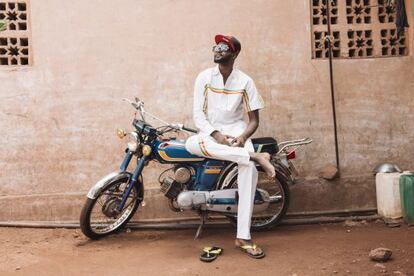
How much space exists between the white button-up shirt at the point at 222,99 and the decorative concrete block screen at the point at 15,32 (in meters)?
2.19

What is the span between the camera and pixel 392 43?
19.2 ft

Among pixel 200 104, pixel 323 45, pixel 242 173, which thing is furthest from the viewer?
pixel 323 45

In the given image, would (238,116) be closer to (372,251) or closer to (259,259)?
(259,259)

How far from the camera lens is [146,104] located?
5.54 metres

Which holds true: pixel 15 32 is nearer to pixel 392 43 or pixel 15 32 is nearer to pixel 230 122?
pixel 230 122

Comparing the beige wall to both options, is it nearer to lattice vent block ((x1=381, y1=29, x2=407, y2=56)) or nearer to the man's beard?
lattice vent block ((x1=381, y1=29, x2=407, y2=56))

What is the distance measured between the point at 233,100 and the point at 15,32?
8.94 ft

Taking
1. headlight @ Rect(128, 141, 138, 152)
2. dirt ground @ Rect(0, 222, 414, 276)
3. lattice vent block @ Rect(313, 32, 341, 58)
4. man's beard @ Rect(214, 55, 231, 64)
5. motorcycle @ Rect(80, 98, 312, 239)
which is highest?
lattice vent block @ Rect(313, 32, 341, 58)

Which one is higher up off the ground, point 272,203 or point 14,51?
point 14,51

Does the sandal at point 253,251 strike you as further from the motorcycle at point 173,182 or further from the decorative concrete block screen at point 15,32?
the decorative concrete block screen at point 15,32

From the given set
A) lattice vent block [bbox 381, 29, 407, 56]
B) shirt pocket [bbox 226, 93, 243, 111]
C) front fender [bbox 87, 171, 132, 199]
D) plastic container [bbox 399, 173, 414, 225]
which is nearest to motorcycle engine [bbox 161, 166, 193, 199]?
front fender [bbox 87, 171, 132, 199]

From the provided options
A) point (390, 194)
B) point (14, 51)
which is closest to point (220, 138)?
point (390, 194)

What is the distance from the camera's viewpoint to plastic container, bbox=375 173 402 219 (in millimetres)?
5441

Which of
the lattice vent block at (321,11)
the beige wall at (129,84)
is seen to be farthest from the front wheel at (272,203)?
the lattice vent block at (321,11)
